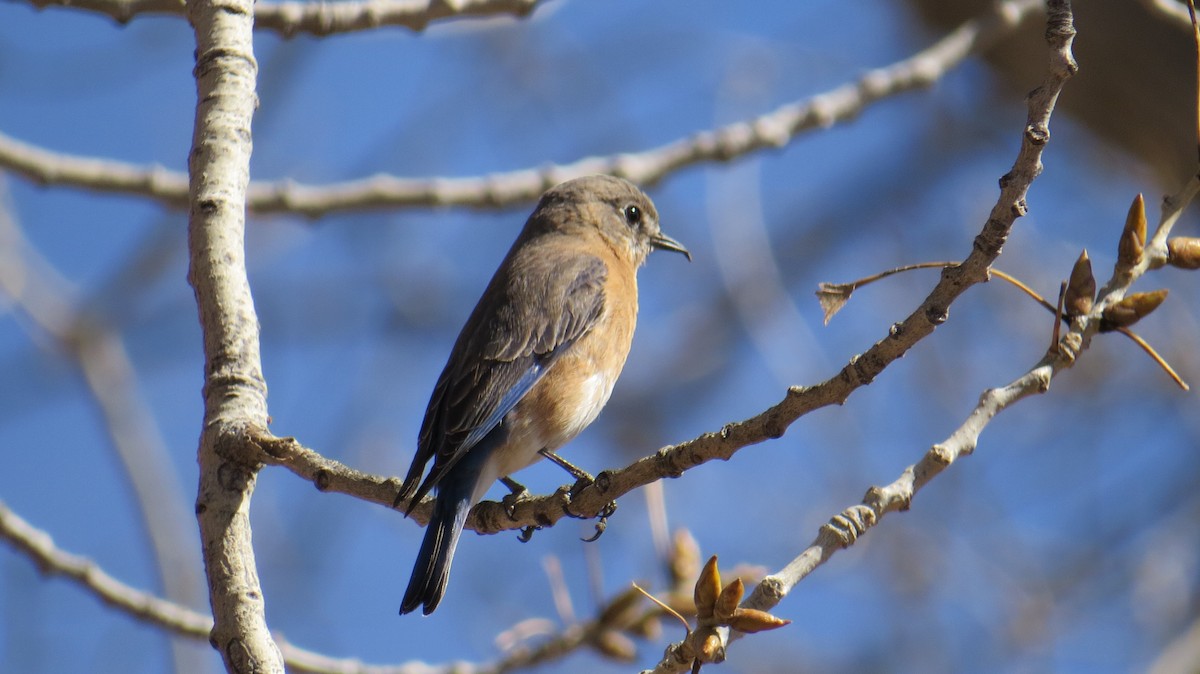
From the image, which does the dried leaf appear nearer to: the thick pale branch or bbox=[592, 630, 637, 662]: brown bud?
the thick pale branch

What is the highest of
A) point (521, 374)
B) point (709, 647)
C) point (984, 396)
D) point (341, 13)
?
point (341, 13)

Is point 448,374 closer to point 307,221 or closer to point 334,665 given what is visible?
point 307,221

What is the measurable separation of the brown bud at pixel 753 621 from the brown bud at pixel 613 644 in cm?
127

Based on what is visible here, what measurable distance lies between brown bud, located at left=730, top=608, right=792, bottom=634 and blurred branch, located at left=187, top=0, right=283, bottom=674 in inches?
32.0

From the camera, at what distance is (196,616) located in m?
3.16

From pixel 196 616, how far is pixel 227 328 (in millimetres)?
1052

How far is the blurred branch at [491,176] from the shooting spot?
371 cm

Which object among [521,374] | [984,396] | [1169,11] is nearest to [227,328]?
[521,374]

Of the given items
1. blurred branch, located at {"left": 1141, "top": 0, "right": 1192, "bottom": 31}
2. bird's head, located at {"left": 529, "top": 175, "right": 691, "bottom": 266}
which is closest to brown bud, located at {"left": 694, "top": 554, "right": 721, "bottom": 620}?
blurred branch, located at {"left": 1141, "top": 0, "right": 1192, "bottom": 31}

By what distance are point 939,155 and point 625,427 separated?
2.67 meters

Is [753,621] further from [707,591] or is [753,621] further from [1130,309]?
[1130,309]

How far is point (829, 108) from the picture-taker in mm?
3885

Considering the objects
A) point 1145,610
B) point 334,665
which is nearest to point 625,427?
point 1145,610

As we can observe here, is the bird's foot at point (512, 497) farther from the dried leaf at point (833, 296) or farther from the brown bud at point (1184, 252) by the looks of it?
the brown bud at point (1184, 252)
